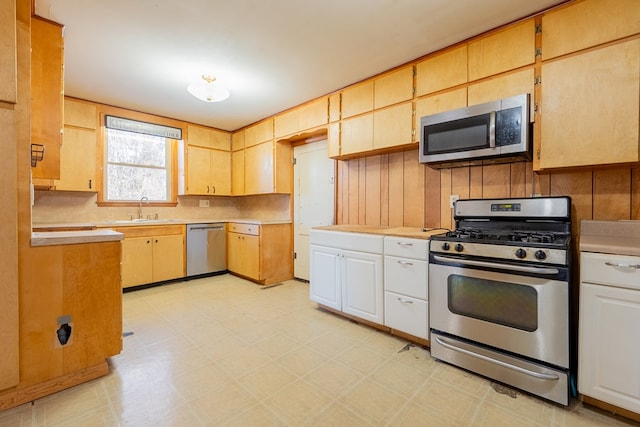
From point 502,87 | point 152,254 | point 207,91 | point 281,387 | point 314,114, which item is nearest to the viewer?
point 281,387

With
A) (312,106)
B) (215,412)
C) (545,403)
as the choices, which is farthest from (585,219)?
(312,106)

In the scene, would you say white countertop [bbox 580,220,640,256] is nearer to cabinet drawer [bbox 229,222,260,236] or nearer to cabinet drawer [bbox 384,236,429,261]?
cabinet drawer [bbox 384,236,429,261]

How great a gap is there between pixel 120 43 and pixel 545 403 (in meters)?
4.00

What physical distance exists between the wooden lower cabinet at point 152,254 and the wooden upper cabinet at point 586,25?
447cm

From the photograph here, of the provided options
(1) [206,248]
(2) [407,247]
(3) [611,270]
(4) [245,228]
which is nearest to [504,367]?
(3) [611,270]

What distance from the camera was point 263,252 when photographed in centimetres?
403

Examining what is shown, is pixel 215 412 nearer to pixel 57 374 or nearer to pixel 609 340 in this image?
pixel 57 374

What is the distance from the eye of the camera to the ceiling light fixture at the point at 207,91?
9.36 ft

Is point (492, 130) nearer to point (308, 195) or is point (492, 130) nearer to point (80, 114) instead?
point (308, 195)

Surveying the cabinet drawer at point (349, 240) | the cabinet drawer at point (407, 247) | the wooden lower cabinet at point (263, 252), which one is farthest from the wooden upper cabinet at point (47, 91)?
the cabinet drawer at point (407, 247)

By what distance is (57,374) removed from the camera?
1.72m

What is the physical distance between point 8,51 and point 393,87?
8.98 feet

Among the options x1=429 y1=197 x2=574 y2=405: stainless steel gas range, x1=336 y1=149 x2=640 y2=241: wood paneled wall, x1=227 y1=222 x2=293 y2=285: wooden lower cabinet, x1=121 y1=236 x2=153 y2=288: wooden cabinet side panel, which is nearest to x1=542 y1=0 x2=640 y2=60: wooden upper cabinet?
x1=336 y1=149 x2=640 y2=241: wood paneled wall

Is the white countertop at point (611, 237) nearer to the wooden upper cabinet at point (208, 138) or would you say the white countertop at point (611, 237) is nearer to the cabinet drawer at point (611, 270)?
the cabinet drawer at point (611, 270)
